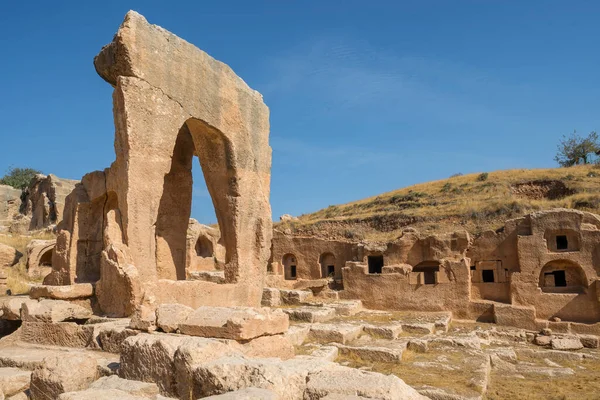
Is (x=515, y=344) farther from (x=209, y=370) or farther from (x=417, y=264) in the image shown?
(x=209, y=370)

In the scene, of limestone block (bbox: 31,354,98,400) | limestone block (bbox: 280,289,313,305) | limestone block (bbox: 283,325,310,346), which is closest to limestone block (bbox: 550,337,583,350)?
limestone block (bbox: 283,325,310,346)

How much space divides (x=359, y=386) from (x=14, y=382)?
3267mm

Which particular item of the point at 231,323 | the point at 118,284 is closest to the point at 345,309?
the point at 118,284

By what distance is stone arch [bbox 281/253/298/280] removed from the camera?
22.4m

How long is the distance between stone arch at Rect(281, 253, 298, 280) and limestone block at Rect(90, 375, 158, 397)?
60.5ft

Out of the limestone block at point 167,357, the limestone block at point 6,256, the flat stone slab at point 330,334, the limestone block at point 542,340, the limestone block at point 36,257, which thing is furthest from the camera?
the limestone block at point 36,257

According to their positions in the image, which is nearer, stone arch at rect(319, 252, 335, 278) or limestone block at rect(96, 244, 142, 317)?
limestone block at rect(96, 244, 142, 317)

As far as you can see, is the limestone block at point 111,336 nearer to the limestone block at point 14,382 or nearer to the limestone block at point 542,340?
the limestone block at point 14,382

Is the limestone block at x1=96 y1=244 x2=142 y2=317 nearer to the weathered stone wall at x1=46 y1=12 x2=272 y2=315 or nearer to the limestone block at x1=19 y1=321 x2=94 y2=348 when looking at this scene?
the weathered stone wall at x1=46 y1=12 x2=272 y2=315

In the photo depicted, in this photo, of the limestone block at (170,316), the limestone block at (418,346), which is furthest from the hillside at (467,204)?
the limestone block at (170,316)

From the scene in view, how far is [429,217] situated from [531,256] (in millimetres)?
9035

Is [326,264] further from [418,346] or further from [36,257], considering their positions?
[418,346]

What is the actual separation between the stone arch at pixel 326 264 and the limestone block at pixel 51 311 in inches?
609

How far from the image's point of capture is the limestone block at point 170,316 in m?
5.11
